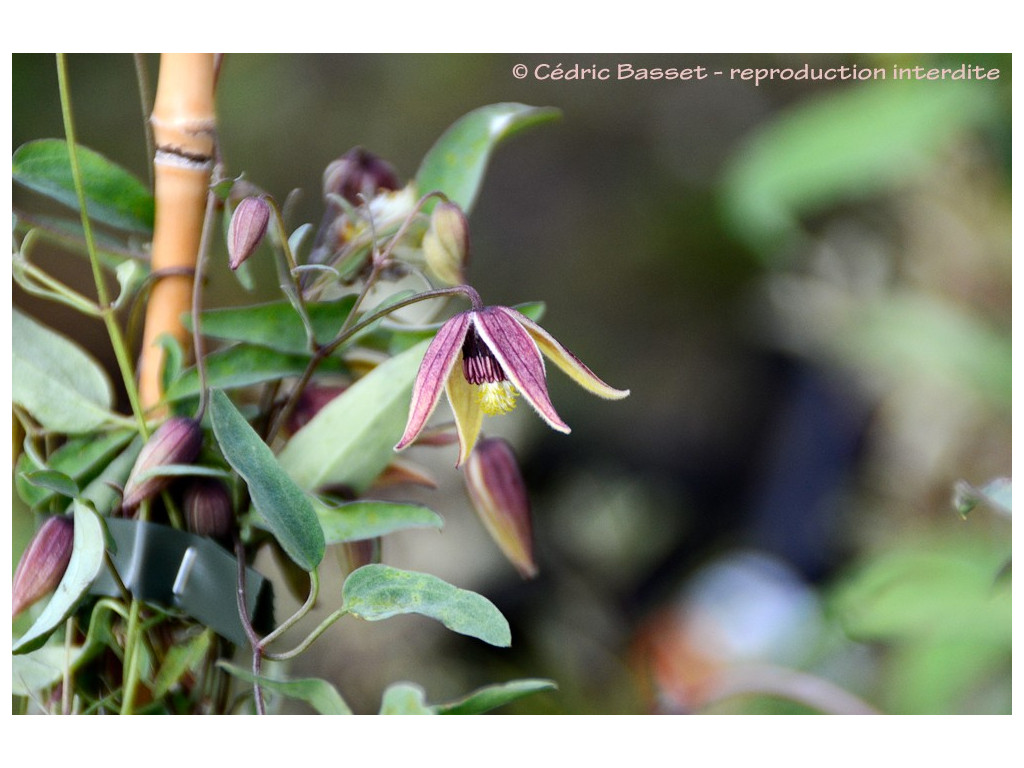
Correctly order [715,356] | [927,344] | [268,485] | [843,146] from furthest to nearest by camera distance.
A: [715,356]
[927,344]
[843,146]
[268,485]

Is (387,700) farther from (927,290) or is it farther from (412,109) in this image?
(927,290)

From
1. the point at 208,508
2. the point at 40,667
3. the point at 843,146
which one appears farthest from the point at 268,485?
the point at 843,146

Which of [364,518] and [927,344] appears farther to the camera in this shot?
[927,344]

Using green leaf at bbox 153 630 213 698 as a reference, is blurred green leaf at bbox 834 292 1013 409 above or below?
above

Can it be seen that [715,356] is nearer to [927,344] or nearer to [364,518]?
[927,344]

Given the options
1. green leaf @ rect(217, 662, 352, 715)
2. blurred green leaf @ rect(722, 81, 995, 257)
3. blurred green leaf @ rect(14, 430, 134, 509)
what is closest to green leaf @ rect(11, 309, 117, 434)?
blurred green leaf @ rect(14, 430, 134, 509)

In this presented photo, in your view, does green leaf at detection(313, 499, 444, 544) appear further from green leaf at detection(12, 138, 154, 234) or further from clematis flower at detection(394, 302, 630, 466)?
green leaf at detection(12, 138, 154, 234)
